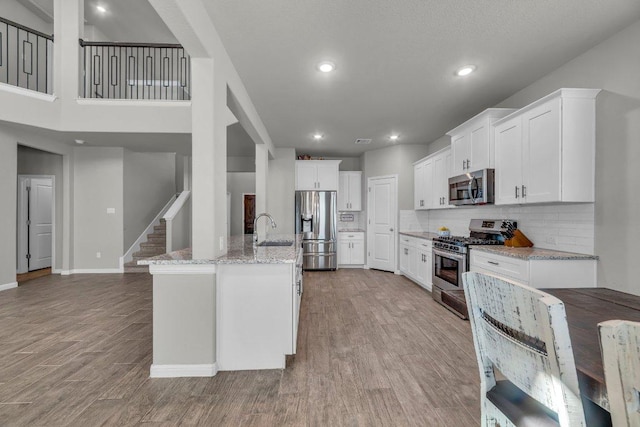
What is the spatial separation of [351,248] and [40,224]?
6.77 meters

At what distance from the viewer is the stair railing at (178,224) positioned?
5.99 m

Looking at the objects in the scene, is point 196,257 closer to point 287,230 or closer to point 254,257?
point 254,257

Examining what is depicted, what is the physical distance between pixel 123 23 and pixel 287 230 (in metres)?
5.55

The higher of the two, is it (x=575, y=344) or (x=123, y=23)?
(x=123, y=23)

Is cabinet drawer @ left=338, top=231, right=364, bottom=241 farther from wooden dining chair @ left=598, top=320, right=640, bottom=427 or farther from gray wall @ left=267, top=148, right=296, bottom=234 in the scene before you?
wooden dining chair @ left=598, top=320, right=640, bottom=427

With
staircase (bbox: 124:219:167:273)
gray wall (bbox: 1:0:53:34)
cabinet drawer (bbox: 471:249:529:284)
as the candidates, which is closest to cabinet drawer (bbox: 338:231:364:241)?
cabinet drawer (bbox: 471:249:529:284)

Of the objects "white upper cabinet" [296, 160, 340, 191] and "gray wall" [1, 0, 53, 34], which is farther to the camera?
"white upper cabinet" [296, 160, 340, 191]

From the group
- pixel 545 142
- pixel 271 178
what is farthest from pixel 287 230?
pixel 545 142

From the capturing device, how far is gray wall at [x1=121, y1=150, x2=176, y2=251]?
6215 millimetres

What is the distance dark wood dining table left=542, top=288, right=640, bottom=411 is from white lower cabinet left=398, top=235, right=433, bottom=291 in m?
2.81

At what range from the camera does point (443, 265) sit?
3994 mm

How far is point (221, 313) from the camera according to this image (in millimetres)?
2307

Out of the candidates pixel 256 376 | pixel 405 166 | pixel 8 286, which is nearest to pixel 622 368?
pixel 256 376

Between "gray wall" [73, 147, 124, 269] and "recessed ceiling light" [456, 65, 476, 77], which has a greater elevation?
"recessed ceiling light" [456, 65, 476, 77]
